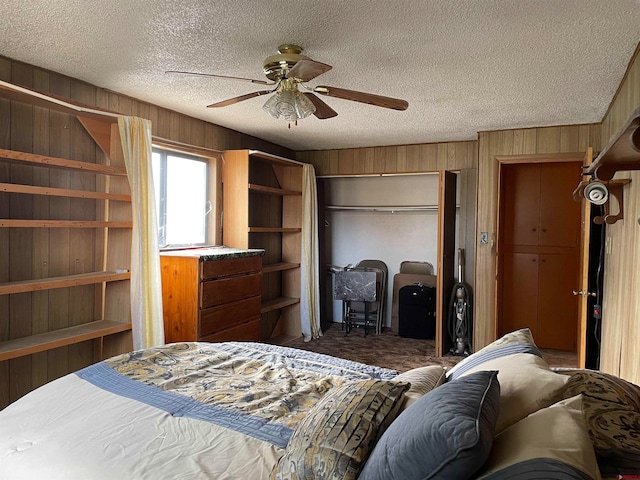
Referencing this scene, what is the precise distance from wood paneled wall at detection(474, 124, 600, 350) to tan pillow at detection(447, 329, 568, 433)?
3.10m

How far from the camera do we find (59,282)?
2650mm

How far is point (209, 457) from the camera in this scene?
1.32 metres

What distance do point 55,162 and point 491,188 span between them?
3.76 m

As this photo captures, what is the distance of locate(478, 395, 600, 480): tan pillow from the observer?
0.79 meters

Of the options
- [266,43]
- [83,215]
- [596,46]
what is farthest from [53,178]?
[596,46]

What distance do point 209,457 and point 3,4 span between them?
2078 mm

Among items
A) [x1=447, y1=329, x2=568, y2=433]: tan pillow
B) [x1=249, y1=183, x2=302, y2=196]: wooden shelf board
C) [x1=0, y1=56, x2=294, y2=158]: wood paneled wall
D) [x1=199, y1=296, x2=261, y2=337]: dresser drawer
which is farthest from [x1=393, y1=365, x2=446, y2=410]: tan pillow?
[x1=249, y1=183, x2=302, y2=196]: wooden shelf board

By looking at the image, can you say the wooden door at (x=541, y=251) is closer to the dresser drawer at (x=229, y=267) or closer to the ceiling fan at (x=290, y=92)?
the dresser drawer at (x=229, y=267)

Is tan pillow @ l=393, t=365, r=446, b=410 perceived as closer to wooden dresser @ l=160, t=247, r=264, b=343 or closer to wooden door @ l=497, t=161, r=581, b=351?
wooden dresser @ l=160, t=247, r=264, b=343

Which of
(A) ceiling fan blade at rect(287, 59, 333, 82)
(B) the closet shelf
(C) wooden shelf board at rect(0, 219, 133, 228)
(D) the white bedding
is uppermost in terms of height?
(A) ceiling fan blade at rect(287, 59, 333, 82)

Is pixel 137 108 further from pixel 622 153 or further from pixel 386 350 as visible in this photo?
pixel 386 350

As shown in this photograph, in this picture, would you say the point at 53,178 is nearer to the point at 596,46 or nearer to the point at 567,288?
the point at 596,46

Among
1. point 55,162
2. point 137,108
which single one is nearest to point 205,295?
point 55,162

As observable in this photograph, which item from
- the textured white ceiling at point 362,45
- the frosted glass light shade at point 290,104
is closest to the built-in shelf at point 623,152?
the textured white ceiling at point 362,45
